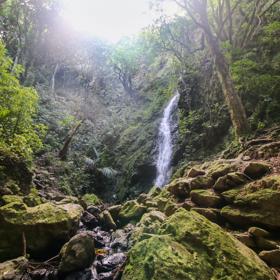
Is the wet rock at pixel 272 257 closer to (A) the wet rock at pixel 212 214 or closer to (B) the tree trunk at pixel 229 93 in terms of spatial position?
(A) the wet rock at pixel 212 214

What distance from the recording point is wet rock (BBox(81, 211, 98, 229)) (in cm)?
757

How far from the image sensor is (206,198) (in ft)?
16.1

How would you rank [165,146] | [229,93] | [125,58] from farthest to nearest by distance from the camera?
[125,58], [165,146], [229,93]

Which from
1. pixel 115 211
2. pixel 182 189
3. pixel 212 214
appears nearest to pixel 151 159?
pixel 115 211

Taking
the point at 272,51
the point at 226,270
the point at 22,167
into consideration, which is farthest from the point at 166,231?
the point at 272,51

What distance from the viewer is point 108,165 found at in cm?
1858

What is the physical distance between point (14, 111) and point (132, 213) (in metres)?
5.00

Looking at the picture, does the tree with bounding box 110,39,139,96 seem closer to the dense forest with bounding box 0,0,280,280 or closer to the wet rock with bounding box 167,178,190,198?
the dense forest with bounding box 0,0,280,280

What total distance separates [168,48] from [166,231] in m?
14.4

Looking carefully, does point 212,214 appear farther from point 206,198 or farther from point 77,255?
point 77,255

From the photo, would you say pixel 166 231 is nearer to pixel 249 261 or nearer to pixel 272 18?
pixel 249 261

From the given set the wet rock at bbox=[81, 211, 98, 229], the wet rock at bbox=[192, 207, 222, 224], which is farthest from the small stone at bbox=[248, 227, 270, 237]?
the wet rock at bbox=[81, 211, 98, 229]

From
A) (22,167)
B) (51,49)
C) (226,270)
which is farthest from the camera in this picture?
(51,49)

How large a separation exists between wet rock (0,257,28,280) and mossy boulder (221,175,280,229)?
9.94 ft
